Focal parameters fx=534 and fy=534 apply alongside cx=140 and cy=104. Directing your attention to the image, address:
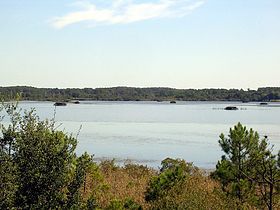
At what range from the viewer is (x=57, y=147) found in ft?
29.4

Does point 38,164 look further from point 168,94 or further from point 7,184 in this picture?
point 168,94

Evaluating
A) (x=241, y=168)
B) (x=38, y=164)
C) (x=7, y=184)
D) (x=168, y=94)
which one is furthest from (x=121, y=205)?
(x=168, y=94)

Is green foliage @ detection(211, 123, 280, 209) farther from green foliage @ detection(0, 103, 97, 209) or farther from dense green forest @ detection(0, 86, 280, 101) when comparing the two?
dense green forest @ detection(0, 86, 280, 101)

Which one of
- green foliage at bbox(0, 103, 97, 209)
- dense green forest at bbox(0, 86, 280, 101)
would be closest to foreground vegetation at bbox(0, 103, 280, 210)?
green foliage at bbox(0, 103, 97, 209)

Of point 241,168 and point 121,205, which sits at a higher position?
point 241,168

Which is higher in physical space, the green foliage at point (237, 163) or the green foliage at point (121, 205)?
the green foliage at point (237, 163)

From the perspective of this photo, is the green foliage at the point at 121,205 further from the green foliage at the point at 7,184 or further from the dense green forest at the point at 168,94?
the dense green forest at the point at 168,94

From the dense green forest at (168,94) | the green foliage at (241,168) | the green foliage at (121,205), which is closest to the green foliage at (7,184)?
the green foliage at (121,205)

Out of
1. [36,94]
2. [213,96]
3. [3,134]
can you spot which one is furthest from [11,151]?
[213,96]

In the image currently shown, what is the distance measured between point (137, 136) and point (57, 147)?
40029 mm

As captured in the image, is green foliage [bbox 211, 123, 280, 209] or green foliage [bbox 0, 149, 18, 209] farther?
green foliage [bbox 211, 123, 280, 209]

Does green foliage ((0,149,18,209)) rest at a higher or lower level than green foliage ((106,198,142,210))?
higher

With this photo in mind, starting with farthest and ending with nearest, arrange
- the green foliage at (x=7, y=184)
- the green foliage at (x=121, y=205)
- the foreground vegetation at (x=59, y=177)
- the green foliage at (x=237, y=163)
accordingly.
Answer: the green foliage at (x=237, y=163) → the green foliage at (x=121, y=205) → the foreground vegetation at (x=59, y=177) → the green foliage at (x=7, y=184)

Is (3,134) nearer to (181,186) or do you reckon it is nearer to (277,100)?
(181,186)
